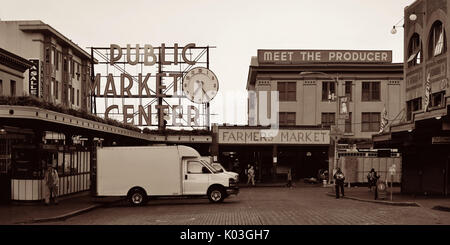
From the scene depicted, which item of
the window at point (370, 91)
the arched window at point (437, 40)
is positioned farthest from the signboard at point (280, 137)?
the arched window at point (437, 40)

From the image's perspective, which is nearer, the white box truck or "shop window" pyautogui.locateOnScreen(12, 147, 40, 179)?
"shop window" pyautogui.locateOnScreen(12, 147, 40, 179)

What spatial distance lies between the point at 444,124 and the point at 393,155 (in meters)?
27.4

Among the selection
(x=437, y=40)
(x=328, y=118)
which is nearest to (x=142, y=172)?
(x=437, y=40)

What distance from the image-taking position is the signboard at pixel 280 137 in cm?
5691

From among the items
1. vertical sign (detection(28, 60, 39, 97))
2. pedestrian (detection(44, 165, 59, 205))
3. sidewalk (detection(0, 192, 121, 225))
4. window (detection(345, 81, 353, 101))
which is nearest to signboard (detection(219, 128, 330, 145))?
window (detection(345, 81, 353, 101))

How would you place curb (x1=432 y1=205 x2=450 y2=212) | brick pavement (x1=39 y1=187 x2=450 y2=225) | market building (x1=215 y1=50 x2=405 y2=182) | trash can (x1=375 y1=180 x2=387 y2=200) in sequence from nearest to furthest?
brick pavement (x1=39 y1=187 x2=450 y2=225)
curb (x1=432 y1=205 x2=450 y2=212)
trash can (x1=375 y1=180 x2=387 y2=200)
market building (x1=215 y1=50 x2=405 y2=182)

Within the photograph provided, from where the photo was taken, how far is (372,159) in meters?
51.3

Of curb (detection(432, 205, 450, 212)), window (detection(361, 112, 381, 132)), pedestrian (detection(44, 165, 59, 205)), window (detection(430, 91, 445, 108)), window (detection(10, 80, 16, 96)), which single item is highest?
window (detection(10, 80, 16, 96))

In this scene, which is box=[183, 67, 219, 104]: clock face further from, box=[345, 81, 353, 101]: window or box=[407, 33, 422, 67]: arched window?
box=[345, 81, 353, 101]: window

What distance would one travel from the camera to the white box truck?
29172 millimetres

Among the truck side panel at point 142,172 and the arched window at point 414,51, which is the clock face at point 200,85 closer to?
the arched window at point 414,51

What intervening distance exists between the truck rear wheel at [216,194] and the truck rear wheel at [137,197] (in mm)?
3105
